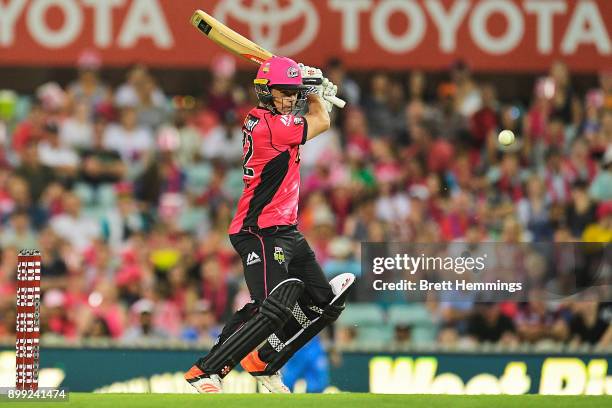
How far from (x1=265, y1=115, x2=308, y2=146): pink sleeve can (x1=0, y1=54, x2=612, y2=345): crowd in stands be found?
3690 mm

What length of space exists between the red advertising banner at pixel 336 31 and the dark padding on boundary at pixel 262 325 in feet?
26.2

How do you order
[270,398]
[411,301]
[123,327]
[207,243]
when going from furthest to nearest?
[207,243], [123,327], [411,301], [270,398]

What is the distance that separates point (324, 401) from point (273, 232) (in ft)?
3.69

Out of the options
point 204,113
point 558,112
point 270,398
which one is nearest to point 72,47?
point 204,113

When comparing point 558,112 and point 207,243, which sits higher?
point 558,112

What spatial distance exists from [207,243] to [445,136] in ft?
10.5

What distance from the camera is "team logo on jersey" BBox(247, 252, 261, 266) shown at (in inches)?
342

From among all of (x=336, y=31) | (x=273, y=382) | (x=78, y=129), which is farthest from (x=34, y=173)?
(x=273, y=382)

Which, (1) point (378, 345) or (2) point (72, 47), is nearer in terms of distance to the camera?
(1) point (378, 345)

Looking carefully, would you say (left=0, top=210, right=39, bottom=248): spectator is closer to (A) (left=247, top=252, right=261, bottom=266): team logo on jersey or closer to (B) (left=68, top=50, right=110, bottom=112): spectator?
(B) (left=68, top=50, right=110, bottom=112): spectator

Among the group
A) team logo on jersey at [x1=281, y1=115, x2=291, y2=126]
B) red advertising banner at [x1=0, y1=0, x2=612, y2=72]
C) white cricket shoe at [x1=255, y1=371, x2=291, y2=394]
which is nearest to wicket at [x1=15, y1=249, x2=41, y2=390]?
white cricket shoe at [x1=255, y1=371, x2=291, y2=394]

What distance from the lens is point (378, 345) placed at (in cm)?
1246

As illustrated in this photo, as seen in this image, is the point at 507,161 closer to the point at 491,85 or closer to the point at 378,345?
the point at 491,85

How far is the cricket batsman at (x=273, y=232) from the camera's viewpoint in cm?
863
